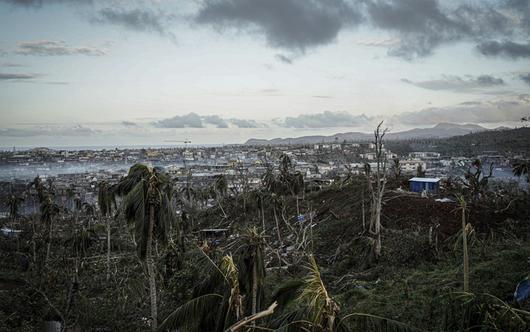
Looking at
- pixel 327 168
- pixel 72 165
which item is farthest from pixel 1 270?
pixel 72 165

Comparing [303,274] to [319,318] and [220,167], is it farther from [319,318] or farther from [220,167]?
[220,167]

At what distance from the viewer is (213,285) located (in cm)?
529

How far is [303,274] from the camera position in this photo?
18.1 m

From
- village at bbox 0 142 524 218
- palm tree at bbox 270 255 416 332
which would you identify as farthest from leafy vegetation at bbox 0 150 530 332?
village at bbox 0 142 524 218

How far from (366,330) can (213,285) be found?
2.37 m

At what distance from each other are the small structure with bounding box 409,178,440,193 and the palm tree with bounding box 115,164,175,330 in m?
23.3

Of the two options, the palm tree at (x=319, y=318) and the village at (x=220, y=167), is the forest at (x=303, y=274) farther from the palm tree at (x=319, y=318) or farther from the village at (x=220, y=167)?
the village at (x=220, y=167)

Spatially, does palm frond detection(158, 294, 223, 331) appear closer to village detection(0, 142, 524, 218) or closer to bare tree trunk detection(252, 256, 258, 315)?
bare tree trunk detection(252, 256, 258, 315)

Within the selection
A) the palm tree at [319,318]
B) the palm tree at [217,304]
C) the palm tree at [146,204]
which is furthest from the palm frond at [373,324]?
the palm tree at [146,204]

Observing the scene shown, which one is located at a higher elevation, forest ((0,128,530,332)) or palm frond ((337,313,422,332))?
palm frond ((337,313,422,332))

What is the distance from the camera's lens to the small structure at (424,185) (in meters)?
28.4

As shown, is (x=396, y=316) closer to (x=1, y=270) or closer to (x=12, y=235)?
(x=1, y=270)

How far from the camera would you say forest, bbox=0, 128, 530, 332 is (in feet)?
12.6

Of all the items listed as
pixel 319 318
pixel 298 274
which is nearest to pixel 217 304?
pixel 319 318
